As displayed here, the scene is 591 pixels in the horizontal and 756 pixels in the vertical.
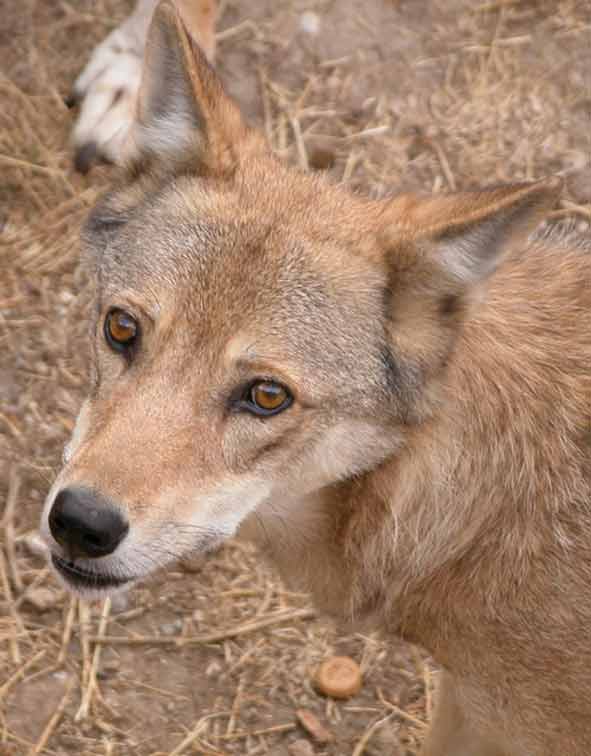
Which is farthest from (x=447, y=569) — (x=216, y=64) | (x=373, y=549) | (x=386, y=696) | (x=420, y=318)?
(x=216, y=64)

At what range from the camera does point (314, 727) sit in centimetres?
456

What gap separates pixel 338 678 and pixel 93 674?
37.3 inches

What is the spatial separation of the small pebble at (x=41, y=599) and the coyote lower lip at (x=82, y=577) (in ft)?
5.28

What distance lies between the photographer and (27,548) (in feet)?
15.7

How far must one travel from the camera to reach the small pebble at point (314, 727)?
179 inches

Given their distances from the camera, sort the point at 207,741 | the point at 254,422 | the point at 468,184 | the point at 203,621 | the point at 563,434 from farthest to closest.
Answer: the point at 468,184 → the point at 203,621 → the point at 207,741 → the point at 563,434 → the point at 254,422

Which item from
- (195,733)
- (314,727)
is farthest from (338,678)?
(195,733)

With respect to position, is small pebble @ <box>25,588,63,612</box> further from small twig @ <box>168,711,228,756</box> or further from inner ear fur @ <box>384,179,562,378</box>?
inner ear fur @ <box>384,179,562,378</box>

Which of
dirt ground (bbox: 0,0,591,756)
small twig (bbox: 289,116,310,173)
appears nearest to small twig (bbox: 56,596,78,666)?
dirt ground (bbox: 0,0,591,756)

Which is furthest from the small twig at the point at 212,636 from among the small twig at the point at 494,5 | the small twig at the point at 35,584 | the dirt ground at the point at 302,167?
the small twig at the point at 494,5

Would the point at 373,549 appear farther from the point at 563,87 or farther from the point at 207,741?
the point at 563,87

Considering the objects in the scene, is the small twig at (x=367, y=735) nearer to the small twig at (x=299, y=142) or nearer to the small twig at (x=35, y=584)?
the small twig at (x=35, y=584)

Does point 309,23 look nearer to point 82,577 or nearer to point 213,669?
point 213,669

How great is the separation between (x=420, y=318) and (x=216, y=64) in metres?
3.34
